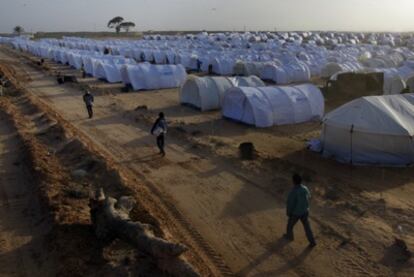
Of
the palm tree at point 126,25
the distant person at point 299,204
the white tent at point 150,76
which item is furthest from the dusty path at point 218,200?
the palm tree at point 126,25

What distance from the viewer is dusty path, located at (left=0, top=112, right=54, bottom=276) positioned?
8.59m

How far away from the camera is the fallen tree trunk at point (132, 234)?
7996mm

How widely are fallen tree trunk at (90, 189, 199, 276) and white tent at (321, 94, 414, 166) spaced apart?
832 cm

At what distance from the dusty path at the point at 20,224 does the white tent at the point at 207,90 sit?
38.6ft

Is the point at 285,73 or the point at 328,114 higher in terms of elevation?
the point at 328,114

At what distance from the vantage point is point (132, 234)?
8.90 meters

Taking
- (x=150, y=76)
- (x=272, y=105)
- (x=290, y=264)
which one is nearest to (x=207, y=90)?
(x=272, y=105)

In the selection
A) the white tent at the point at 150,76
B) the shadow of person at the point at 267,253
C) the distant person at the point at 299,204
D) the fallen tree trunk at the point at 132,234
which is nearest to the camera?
the fallen tree trunk at the point at 132,234

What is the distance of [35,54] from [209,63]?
41.1 m

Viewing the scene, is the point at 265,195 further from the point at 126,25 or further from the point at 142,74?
the point at 126,25

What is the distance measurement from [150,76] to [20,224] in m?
25.2

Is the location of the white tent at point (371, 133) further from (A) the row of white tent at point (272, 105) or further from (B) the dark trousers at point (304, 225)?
(B) the dark trousers at point (304, 225)

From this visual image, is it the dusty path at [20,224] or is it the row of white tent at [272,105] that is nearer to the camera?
the dusty path at [20,224]

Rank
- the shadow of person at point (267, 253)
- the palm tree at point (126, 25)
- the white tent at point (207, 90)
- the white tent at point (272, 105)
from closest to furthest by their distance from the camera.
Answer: the shadow of person at point (267, 253) → the white tent at point (272, 105) → the white tent at point (207, 90) → the palm tree at point (126, 25)
